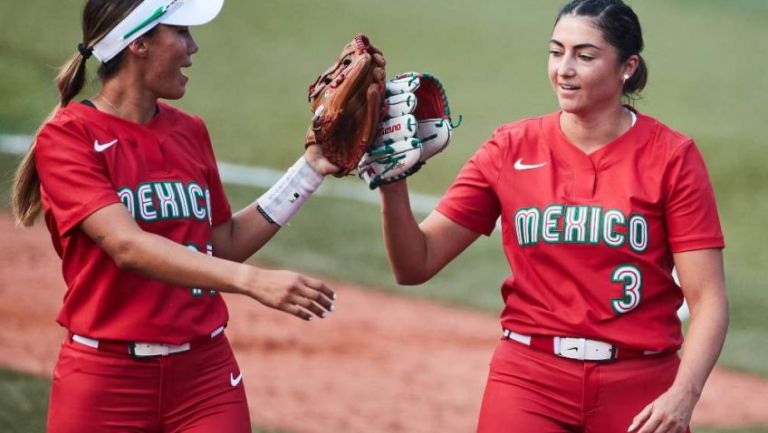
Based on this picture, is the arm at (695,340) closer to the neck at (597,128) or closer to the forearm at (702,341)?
the forearm at (702,341)

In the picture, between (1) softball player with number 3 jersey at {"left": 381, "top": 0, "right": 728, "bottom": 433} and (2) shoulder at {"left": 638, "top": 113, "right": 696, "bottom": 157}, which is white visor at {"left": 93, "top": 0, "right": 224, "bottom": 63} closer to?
(1) softball player with number 3 jersey at {"left": 381, "top": 0, "right": 728, "bottom": 433}

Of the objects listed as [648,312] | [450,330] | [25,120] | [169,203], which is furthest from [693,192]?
[25,120]

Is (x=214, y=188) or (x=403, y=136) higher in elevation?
(x=403, y=136)

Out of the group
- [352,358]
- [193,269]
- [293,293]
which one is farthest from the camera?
[352,358]

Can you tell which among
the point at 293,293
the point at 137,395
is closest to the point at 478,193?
the point at 293,293

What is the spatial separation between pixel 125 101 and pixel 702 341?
183 centimetres

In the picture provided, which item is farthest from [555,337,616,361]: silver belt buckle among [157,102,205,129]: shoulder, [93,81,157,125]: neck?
[93,81,157,125]: neck

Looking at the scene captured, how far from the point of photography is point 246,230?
13.9 ft

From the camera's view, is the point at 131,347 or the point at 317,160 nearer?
the point at 131,347

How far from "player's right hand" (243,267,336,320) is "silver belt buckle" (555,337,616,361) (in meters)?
0.79

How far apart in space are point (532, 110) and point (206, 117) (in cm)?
315

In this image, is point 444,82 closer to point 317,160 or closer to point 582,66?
point 317,160

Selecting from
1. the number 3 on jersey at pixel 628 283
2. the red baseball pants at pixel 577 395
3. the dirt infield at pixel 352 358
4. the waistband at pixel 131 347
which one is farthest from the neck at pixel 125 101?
the dirt infield at pixel 352 358

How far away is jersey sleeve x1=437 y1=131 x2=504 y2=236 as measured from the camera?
4074 millimetres
